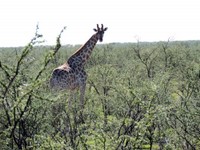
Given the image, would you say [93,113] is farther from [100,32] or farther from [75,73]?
[100,32]

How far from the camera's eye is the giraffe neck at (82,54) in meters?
13.7

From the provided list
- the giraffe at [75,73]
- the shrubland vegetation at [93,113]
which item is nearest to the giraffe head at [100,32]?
the giraffe at [75,73]

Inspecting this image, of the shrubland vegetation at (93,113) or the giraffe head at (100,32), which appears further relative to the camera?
the giraffe head at (100,32)

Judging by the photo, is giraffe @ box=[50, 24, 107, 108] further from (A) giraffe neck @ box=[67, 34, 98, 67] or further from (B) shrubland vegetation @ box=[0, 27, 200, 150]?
(B) shrubland vegetation @ box=[0, 27, 200, 150]

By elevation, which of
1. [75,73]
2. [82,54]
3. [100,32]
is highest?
[100,32]

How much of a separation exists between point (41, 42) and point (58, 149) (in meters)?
1.92

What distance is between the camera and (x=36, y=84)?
5.73 metres

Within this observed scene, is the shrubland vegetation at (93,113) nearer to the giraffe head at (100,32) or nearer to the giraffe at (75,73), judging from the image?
the giraffe at (75,73)

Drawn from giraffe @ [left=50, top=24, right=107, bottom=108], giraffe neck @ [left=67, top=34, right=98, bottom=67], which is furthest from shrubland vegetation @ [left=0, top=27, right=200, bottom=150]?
giraffe neck @ [left=67, top=34, right=98, bottom=67]

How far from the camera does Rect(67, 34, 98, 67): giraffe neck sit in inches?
539

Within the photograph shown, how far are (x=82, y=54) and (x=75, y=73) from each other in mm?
971

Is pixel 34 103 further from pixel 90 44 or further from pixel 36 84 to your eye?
pixel 90 44

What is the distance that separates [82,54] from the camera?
1395 centimetres

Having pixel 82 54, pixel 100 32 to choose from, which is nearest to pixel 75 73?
pixel 82 54
